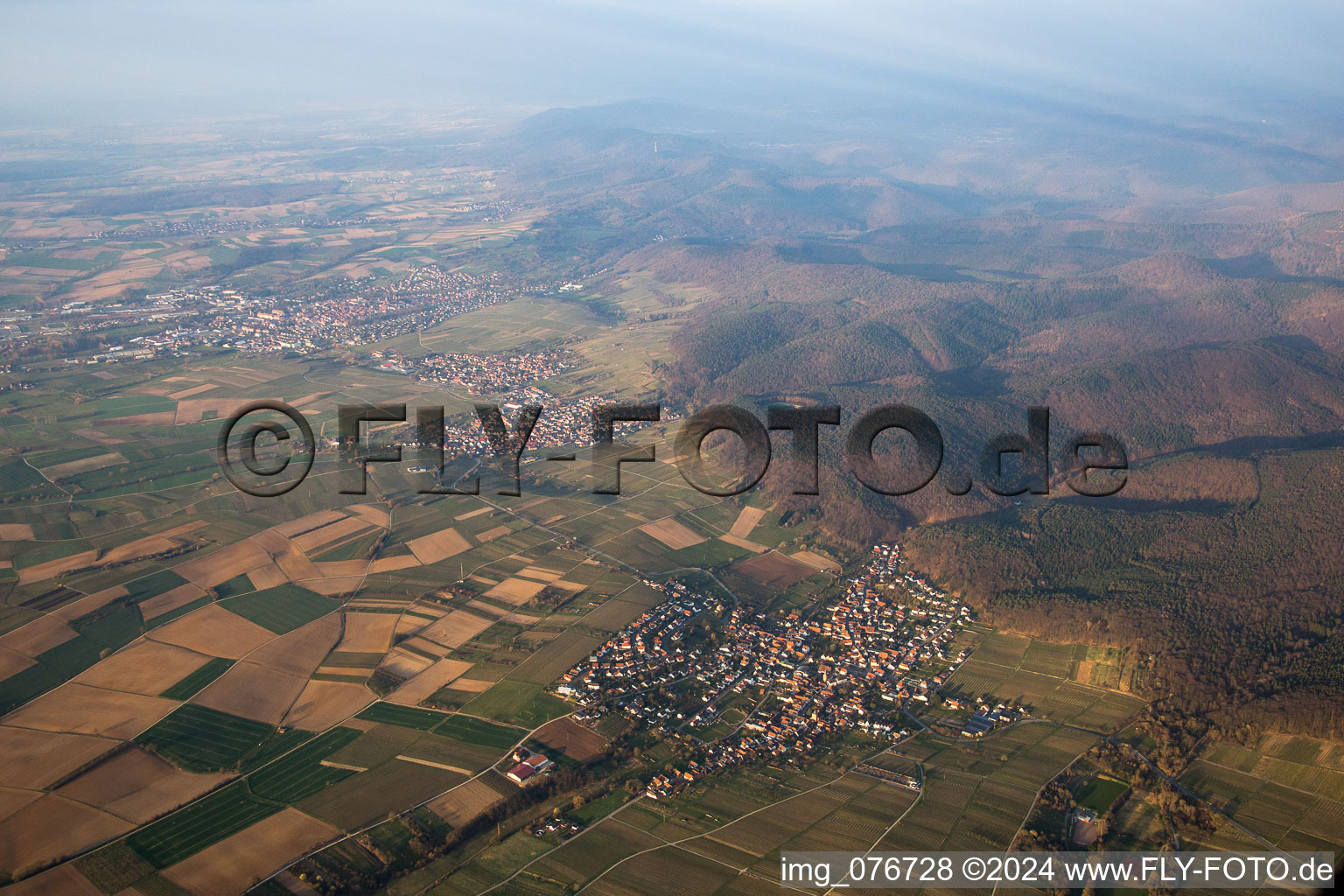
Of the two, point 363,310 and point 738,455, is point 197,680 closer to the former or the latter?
point 738,455

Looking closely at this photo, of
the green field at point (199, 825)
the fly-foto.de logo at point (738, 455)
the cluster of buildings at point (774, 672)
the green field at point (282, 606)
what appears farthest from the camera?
the fly-foto.de logo at point (738, 455)

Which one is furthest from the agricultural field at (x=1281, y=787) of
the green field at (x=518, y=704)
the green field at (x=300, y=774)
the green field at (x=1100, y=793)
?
the green field at (x=300, y=774)

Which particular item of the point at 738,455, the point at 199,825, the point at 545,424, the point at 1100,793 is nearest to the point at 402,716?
the point at 199,825

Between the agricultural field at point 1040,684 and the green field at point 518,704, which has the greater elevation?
the agricultural field at point 1040,684

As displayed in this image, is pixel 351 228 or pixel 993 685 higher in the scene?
pixel 351 228

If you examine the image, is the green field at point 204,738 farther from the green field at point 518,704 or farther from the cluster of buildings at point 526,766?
the cluster of buildings at point 526,766

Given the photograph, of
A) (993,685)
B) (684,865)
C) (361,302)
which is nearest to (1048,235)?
(361,302)

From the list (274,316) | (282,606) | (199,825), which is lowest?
(199,825)

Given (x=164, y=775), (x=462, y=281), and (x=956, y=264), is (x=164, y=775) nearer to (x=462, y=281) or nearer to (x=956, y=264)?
(x=462, y=281)
